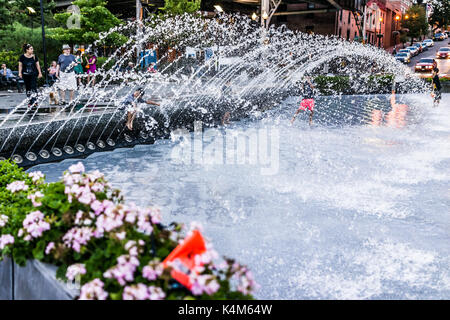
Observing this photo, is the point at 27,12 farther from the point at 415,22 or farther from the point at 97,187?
the point at 415,22

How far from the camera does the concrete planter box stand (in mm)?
2770

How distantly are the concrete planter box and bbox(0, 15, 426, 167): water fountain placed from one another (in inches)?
254

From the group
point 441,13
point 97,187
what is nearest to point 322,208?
point 97,187

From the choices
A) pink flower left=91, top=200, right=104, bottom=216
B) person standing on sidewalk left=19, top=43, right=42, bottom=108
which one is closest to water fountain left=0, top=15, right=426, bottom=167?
person standing on sidewalk left=19, top=43, right=42, bottom=108

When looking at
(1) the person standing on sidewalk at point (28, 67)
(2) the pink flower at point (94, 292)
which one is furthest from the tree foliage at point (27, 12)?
(2) the pink flower at point (94, 292)

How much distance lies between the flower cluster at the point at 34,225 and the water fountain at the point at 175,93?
6.66 m

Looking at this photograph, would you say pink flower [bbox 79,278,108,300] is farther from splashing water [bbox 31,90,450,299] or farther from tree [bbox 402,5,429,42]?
tree [bbox 402,5,429,42]

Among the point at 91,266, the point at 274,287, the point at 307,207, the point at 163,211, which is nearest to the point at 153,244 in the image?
the point at 91,266

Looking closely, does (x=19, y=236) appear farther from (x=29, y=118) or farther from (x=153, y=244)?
(x=29, y=118)

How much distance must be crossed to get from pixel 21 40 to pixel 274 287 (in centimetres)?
2913

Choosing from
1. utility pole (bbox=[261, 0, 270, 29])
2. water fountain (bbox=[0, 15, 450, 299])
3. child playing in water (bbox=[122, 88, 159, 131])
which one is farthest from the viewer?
utility pole (bbox=[261, 0, 270, 29])

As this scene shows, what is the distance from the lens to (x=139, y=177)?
8.87 metres

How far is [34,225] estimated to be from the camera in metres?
3.09

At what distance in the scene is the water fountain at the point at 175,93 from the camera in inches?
398
